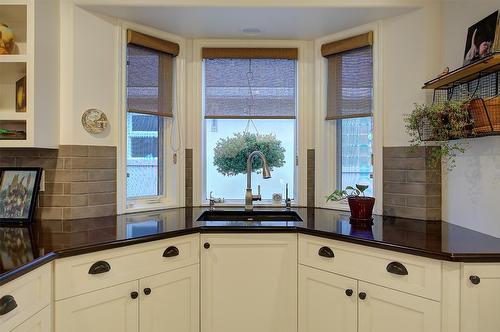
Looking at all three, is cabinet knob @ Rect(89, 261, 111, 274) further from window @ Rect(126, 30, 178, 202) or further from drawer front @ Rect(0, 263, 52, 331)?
window @ Rect(126, 30, 178, 202)

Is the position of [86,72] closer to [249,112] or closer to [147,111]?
[147,111]

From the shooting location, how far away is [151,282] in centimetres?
185

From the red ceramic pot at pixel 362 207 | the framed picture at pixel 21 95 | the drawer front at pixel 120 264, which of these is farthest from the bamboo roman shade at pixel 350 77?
the framed picture at pixel 21 95

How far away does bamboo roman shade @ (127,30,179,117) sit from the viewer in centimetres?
251

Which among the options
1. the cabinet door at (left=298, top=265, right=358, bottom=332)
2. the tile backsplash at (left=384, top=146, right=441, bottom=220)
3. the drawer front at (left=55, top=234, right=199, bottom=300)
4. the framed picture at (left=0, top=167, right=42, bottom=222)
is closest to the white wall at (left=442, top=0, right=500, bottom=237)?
the tile backsplash at (left=384, top=146, right=441, bottom=220)

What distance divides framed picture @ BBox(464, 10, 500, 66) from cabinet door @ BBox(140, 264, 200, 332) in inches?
72.1

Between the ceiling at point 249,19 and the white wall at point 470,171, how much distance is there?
292 millimetres

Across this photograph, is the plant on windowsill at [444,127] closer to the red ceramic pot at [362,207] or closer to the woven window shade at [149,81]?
the red ceramic pot at [362,207]

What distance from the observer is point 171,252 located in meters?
1.92

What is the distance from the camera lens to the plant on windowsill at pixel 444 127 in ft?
5.82

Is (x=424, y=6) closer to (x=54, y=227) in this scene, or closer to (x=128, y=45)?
(x=128, y=45)

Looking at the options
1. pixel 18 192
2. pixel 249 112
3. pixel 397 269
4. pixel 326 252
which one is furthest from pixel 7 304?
pixel 249 112

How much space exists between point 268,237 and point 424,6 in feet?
5.66

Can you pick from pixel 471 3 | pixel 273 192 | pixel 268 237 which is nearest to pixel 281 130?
pixel 273 192
